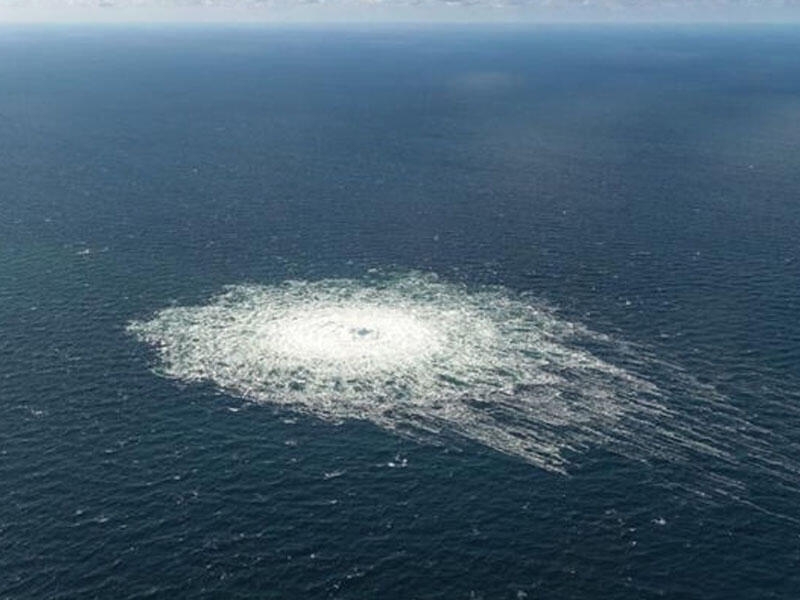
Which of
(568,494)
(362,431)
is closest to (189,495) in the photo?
(362,431)

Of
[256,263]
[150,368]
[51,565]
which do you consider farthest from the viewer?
[256,263]

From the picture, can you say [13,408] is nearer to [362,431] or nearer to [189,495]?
[189,495]

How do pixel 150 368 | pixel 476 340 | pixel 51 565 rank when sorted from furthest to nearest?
pixel 476 340, pixel 150 368, pixel 51 565

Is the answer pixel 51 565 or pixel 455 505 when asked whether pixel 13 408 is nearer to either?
pixel 51 565

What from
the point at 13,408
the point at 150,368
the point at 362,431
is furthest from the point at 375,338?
Result: the point at 13,408

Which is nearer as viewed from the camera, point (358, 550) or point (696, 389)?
point (358, 550)

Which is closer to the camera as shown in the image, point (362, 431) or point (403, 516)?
point (403, 516)
